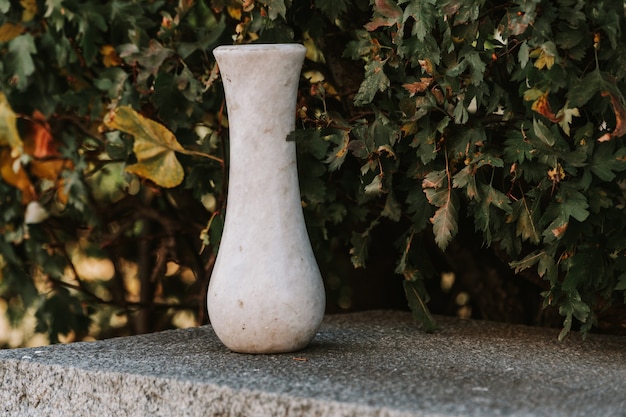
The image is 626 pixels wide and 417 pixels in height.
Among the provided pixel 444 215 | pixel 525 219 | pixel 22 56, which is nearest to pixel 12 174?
pixel 22 56

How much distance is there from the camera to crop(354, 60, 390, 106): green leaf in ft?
5.74

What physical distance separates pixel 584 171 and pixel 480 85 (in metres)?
0.24

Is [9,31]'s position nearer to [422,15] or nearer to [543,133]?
[422,15]

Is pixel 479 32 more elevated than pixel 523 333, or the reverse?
pixel 479 32

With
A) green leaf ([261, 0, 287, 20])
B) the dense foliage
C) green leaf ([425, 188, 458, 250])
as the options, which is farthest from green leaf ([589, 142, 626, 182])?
green leaf ([261, 0, 287, 20])

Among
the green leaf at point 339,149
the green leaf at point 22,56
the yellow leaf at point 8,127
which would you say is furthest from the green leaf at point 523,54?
the yellow leaf at point 8,127

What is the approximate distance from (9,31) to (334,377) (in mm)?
1384

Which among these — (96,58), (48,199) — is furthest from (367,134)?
(48,199)

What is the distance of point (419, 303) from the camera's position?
2.00m

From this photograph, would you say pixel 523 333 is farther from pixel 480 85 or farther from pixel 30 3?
pixel 30 3

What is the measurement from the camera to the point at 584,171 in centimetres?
161

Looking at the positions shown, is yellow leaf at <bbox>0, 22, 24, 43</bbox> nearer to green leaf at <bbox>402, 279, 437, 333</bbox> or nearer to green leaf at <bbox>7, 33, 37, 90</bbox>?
green leaf at <bbox>7, 33, 37, 90</bbox>

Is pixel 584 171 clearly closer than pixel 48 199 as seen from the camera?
Yes

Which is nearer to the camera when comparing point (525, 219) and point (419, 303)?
point (525, 219)
